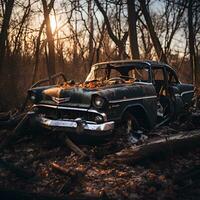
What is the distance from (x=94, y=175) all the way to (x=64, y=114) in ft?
5.04

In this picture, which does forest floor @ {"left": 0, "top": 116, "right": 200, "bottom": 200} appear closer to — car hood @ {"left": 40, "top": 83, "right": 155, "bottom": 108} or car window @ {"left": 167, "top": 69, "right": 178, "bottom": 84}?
car hood @ {"left": 40, "top": 83, "right": 155, "bottom": 108}

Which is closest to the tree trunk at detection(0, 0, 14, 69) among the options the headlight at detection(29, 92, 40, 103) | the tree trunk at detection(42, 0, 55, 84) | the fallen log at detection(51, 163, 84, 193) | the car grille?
the tree trunk at detection(42, 0, 55, 84)

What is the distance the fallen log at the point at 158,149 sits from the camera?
5.36m

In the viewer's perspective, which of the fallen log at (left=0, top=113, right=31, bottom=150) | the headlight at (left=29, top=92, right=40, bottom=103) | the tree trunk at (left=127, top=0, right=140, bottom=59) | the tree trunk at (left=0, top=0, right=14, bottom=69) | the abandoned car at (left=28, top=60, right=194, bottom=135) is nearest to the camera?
the abandoned car at (left=28, top=60, right=194, bottom=135)

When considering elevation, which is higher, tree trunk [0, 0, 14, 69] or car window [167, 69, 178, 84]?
tree trunk [0, 0, 14, 69]

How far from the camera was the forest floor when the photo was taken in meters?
4.50

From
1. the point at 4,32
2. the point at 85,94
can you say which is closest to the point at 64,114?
the point at 85,94

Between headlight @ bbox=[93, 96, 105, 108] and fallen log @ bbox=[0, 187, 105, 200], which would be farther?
headlight @ bbox=[93, 96, 105, 108]

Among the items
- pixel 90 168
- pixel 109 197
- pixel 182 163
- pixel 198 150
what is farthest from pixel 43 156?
pixel 198 150

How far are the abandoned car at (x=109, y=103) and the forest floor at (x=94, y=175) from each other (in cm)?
44

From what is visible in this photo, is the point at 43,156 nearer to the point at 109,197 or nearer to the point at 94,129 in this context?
the point at 94,129

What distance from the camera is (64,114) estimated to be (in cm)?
627

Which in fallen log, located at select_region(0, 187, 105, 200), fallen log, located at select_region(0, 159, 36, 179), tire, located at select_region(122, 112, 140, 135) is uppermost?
tire, located at select_region(122, 112, 140, 135)

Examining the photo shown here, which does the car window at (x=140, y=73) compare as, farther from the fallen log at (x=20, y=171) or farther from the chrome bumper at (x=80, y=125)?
the fallen log at (x=20, y=171)
